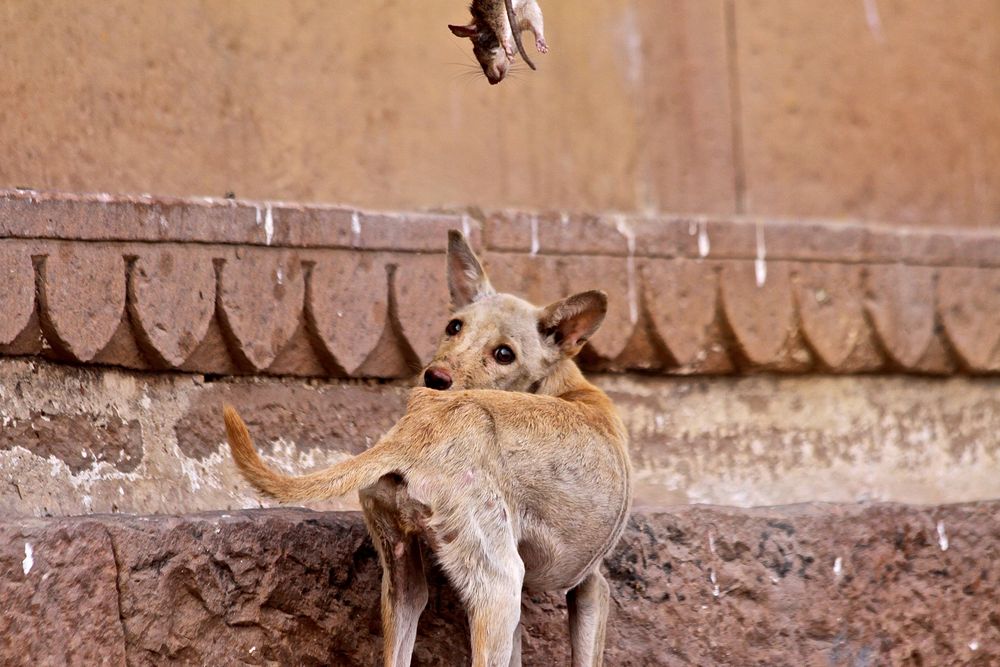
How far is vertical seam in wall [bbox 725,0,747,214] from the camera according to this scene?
Answer: 212 inches

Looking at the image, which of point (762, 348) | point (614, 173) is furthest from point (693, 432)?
point (614, 173)

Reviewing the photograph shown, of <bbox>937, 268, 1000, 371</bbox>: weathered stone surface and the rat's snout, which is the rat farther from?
<bbox>937, 268, 1000, 371</bbox>: weathered stone surface

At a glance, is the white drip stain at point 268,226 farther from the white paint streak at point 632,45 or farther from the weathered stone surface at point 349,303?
the white paint streak at point 632,45

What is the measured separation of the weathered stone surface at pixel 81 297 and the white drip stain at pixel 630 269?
59.3 inches

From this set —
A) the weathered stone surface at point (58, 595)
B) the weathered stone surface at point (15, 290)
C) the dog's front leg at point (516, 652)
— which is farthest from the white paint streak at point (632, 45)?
the weathered stone surface at point (58, 595)

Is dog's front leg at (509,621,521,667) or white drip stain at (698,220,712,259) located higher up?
white drip stain at (698,220,712,259)

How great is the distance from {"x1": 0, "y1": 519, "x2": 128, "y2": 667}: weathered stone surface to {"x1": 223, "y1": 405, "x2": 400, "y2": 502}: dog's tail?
410 millimetres

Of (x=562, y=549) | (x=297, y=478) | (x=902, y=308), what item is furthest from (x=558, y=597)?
(x=902, y=308)

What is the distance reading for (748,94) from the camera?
5.39 metres

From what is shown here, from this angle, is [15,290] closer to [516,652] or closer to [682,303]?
[516,652]

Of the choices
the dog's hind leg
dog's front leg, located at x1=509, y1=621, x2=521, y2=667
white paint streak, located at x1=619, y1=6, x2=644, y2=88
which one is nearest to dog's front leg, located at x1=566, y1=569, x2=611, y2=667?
dog's front leg, located at x1=509, y1=621, x2=521, y2=667

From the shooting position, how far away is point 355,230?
415 cm

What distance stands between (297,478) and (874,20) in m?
3.17

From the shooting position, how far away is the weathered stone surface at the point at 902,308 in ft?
15.9
